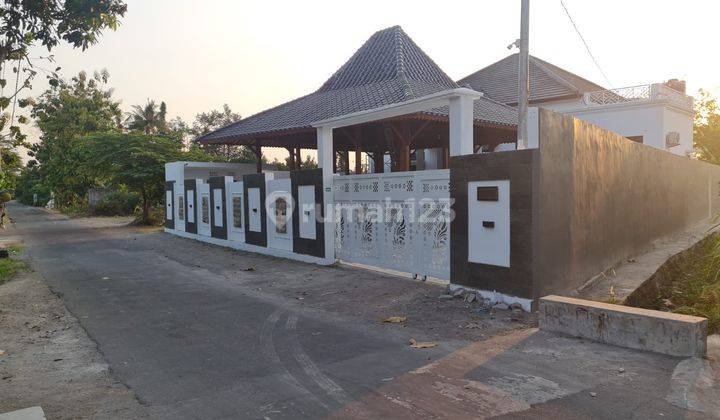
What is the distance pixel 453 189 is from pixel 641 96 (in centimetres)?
1641

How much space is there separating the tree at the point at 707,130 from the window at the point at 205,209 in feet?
100

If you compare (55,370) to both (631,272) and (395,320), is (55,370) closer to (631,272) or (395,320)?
(395,320)

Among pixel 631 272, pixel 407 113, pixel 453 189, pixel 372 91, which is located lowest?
pixel 631 272

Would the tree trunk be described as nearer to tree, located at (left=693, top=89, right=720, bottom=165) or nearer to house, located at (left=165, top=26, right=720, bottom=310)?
house, located at (left=165, top=26, right=720, bottom=310)

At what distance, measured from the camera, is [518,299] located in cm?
653

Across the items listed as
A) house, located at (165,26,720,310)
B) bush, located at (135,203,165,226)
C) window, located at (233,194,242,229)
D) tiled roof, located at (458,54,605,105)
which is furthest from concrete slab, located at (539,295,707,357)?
bush, located at (135,203,165,226)

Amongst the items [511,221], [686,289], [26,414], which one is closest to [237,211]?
[511,221]

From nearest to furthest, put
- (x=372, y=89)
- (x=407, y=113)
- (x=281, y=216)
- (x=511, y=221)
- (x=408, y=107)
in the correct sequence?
(x=511, y=221)
(x=408, y=107)
(x=407, y=113)
(x=281, y=216)
(x=372, y=89)

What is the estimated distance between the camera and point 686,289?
8.88 meters

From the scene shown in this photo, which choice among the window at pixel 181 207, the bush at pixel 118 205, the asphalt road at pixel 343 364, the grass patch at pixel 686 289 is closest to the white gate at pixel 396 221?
the asphalt road at pixel 343 364

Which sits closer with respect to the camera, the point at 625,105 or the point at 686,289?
the point at 686,289

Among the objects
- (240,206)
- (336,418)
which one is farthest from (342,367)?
(240,206)

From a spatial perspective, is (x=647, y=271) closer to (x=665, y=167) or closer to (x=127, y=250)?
(x=665, y=167)

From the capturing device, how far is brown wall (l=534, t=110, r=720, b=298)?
6508 millimetres
